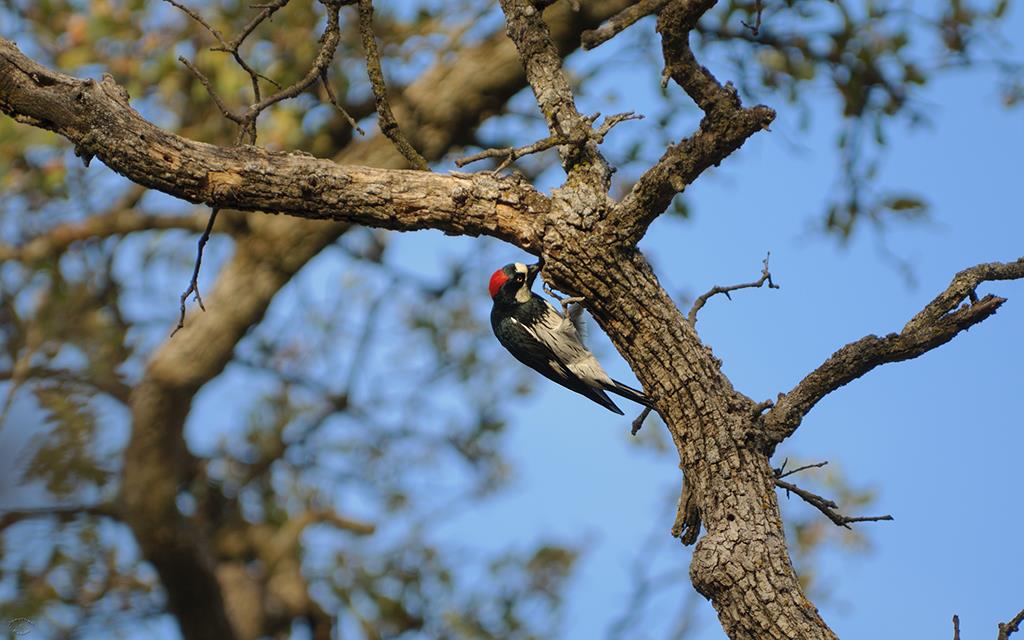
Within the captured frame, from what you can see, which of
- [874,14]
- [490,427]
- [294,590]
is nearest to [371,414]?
[490,427]

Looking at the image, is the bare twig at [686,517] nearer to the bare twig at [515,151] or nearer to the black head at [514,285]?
the bare twig at [515,151]

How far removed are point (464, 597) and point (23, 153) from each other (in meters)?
3.96

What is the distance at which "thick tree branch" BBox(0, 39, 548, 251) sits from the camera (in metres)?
2.72

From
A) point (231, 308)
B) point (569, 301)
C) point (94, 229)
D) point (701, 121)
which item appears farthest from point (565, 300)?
point (94, 229)

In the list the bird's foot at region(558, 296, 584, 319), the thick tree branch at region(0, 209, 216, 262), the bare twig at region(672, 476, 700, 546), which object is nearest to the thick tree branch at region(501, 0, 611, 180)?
the bird's foot at region(558, 296, 584, 319)

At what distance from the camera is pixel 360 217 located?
2.76 meters

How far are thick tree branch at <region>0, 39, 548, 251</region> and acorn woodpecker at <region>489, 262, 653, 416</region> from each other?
1.86ft

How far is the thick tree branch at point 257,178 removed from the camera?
8.92ft

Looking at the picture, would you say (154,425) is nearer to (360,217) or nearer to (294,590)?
(294,590)

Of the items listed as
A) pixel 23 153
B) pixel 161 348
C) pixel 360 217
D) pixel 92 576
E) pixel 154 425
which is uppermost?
pixel 23 153

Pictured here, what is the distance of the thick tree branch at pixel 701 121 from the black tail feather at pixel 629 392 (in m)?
0.55

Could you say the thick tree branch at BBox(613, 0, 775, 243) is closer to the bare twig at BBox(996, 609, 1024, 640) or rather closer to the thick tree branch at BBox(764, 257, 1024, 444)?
the thick tree branch at BBox(764, 257, 1024, 444)

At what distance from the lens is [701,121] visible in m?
2.54

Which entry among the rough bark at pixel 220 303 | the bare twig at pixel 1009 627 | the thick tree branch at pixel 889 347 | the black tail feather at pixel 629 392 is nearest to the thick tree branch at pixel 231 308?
the rough bark at pixel 220 303
